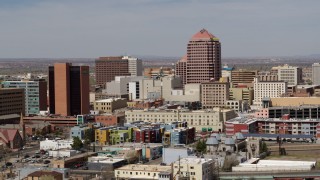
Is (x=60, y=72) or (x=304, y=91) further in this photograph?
(x=304, y=91)

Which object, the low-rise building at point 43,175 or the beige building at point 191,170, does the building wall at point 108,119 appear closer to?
the low-rise building at point 43,175

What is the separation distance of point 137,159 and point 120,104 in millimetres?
20063

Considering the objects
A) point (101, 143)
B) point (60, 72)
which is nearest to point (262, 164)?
point (101, 143)

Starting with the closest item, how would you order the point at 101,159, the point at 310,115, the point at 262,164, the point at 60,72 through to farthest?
the point at 262,164 < the point at 101,159 < the point at 310,115 < the point at 60,72

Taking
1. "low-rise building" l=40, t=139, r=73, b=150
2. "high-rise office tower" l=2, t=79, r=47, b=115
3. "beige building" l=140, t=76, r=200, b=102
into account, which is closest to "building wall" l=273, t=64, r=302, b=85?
"beige building" l=140, t=76, r=200, b=102

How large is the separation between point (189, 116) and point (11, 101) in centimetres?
1182

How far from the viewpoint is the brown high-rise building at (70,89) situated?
42.1m

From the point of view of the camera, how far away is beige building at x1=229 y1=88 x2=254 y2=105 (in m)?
50.9

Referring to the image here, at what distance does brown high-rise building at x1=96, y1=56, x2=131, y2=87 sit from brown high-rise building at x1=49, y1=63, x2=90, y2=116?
26727 mm

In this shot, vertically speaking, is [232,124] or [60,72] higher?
[60,72]

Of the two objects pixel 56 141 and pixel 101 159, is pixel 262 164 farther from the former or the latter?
pixel 56 141

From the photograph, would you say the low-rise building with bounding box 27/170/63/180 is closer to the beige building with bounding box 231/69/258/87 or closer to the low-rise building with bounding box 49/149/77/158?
the low-rise building with bounding box 49/149/77/158

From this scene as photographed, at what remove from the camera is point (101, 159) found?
25.9 m

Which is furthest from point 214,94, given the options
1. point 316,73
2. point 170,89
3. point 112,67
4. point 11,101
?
point 112,67
